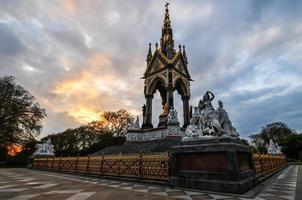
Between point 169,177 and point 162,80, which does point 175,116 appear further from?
point 169,177

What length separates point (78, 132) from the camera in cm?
4472

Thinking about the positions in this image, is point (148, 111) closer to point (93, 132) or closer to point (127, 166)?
point (127, 166)

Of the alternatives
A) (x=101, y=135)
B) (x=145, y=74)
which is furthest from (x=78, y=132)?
(x=145, y=74)

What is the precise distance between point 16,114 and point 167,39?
2264 centimetres

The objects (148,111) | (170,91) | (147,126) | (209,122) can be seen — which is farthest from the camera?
(148,111)

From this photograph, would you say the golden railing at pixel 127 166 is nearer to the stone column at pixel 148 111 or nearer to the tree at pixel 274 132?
the stone column at pixel 148 111

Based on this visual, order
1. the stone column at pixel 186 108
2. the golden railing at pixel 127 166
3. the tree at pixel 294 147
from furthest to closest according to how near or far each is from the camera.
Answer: the tree at pixel 294 147 → the stone column at pixel 186 108 → the golden railing at pixel 127 166

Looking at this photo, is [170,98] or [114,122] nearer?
[170,98]

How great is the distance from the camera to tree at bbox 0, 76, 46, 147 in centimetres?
2464

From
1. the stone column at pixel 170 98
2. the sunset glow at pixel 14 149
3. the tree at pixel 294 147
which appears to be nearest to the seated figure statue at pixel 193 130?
the stone column at pixel 170 98

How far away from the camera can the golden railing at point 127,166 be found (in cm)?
806

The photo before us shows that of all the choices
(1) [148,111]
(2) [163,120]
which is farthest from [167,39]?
(2) [163,120]

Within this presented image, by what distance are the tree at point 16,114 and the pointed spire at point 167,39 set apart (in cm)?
1914

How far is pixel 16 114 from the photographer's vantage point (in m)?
25.3
